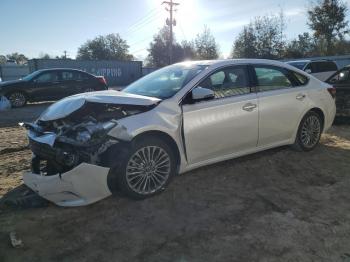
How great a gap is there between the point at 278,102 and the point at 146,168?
2507 millimetres

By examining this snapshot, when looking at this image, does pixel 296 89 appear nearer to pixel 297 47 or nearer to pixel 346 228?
pixel 346 228

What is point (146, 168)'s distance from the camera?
454cm

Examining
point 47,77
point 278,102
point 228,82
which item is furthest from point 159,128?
point 47,77

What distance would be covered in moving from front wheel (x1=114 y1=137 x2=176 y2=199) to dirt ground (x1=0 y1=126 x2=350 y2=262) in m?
0.15

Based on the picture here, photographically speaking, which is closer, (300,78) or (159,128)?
(159,128)

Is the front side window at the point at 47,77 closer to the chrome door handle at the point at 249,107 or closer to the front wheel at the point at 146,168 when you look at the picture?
the chrome door handle at the point at 249,107

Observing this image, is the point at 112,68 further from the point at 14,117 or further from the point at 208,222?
the point at 208,222

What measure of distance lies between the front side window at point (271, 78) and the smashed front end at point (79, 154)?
212cm

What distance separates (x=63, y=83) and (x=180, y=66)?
12376mm

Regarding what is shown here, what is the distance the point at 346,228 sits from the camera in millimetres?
3865

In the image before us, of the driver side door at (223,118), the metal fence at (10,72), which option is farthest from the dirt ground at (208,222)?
the metal fence at (10,72)

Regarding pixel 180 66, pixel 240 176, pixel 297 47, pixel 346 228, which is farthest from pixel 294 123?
pixel 297 47

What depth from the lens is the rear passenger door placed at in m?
5.74

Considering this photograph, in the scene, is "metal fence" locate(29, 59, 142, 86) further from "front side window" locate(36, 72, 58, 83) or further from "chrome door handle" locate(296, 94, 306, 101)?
"chrome door handle" locate(296, 94, 306, 101)
